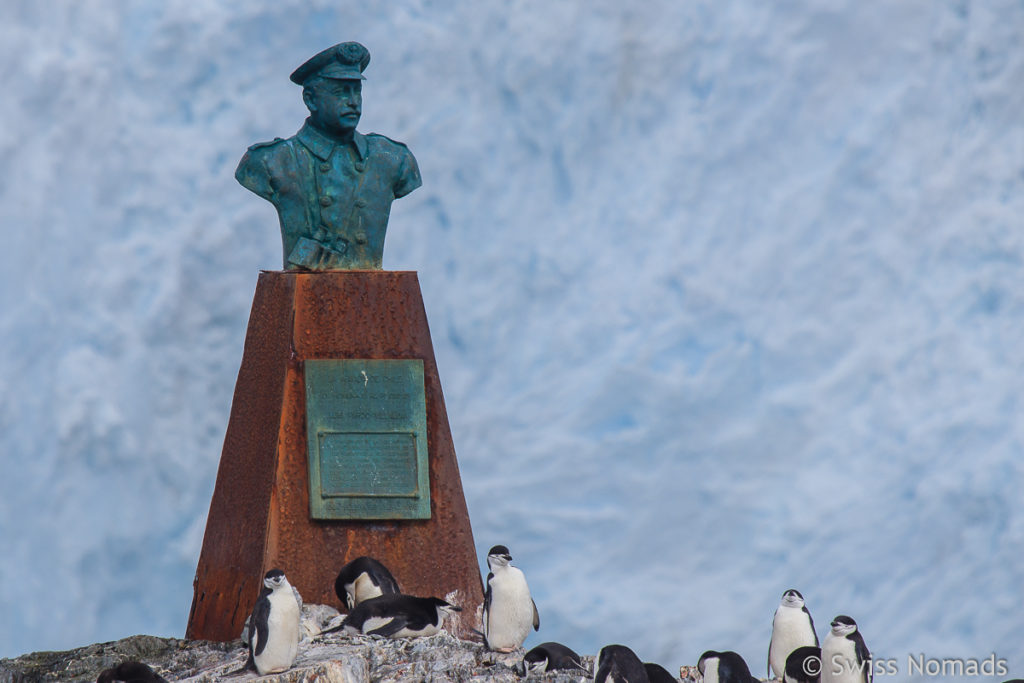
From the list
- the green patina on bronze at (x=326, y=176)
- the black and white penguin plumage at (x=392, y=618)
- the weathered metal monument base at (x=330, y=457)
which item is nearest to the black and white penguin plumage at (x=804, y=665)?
the black and white penguin plumage at (x=392, y=618)

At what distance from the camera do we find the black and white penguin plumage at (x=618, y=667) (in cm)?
927

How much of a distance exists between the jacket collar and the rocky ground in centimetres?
285

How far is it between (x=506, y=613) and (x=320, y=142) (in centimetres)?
335

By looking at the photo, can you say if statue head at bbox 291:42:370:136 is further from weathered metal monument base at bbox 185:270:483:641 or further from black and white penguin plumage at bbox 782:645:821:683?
black and white penguin plumage at bbox 782:645:821:683

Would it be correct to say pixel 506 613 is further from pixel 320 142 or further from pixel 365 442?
pixel 320 142

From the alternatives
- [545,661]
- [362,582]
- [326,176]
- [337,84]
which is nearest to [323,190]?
[326,176]

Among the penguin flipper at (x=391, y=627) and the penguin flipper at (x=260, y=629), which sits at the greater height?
the penguin flipper at (x=391, y=627)

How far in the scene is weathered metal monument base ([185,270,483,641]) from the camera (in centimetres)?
1091

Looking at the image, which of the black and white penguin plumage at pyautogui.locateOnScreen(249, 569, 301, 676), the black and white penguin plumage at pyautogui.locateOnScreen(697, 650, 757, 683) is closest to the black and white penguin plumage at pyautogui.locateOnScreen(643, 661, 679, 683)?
the black and white penguin plumage at pyautogui.locateOnScreen(697, 650, 757, 683)

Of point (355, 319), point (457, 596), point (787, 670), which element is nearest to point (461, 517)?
point (457, 596)

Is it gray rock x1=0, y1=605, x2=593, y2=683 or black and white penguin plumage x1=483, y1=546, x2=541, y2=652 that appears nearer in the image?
gray rock x1=0, y1=605, x2=593, y2=683

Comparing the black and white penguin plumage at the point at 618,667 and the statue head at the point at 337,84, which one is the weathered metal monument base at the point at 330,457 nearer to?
the statue head at the point at 337,84

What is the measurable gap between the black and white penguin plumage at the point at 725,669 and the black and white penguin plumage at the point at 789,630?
0.77m

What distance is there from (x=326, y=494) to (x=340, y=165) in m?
2.11
